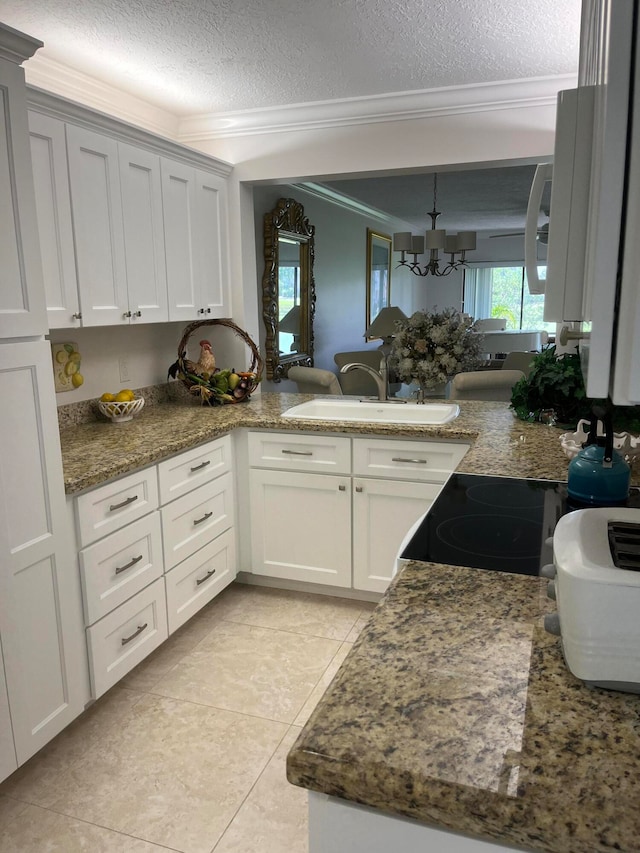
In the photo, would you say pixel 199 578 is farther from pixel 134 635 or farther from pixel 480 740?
pixel 480 740

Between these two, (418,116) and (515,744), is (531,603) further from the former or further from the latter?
(418,116)

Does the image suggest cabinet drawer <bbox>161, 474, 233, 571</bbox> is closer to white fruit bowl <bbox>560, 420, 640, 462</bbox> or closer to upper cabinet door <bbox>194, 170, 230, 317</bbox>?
upper cabinet door <bbox>194, 170, 230, 317</bbox>

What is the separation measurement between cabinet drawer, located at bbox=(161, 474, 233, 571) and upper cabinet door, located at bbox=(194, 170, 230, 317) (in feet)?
3.37

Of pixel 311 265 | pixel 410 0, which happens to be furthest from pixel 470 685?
pixel 311 265

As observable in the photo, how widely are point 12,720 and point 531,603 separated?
1.52m

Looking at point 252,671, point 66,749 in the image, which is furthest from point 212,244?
point 66,749

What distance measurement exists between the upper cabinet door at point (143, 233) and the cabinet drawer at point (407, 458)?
44.7 inches

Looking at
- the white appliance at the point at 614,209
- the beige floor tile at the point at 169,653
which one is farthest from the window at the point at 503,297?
the white appliance at the point at 614,209

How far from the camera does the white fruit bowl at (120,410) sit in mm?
2986

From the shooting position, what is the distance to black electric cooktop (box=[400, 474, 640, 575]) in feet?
4.53

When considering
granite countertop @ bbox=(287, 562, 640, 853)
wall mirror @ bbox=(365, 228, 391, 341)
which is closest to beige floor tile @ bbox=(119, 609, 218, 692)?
granite countertop @ bbox=(287, 562, 640, 853)

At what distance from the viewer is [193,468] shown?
2795 mm

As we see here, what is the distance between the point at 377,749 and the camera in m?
0.78

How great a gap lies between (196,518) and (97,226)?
1.28 m
